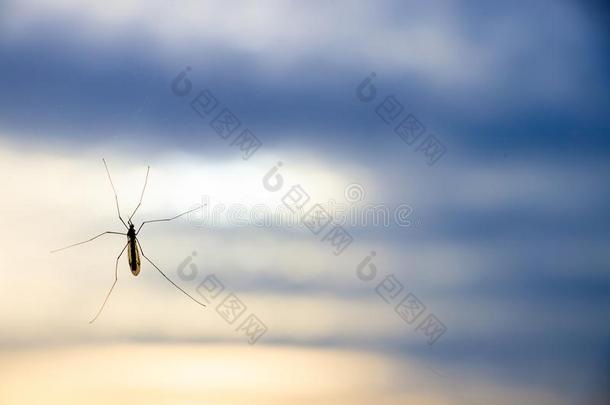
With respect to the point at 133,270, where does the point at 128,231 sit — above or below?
above

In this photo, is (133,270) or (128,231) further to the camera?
(128,231)
